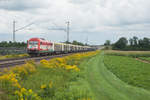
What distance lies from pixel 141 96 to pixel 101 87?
2.71m

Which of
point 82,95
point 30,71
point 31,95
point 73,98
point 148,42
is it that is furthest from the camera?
point 148,42

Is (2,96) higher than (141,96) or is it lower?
higher

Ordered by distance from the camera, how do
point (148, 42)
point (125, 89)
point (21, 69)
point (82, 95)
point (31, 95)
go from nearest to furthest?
1. point (31, 95)
2. point (82, 95)
3. point (125, 89)
4. point (21, 69)
5. point (148, 42)

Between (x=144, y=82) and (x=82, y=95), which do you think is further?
(x=144, y=82)

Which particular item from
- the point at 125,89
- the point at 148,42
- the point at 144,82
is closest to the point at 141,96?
the point at 125,89

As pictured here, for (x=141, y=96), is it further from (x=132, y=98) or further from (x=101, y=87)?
(x=101, y=87)

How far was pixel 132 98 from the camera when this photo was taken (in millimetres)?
10633

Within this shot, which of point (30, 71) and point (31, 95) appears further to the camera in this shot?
point (30, 71)

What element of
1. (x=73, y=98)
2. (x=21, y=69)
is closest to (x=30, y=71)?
(x=21, y=69)

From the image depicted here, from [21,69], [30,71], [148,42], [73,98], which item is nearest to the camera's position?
[73,98]

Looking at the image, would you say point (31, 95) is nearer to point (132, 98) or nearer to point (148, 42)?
point (132, 98)

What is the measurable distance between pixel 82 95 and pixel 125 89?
4.25 m

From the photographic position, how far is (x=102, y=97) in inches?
412

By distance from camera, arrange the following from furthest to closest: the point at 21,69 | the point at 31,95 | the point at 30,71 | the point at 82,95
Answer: the point at 30,71
the point at 21,69
the point at 82,95
the point at 31,95
